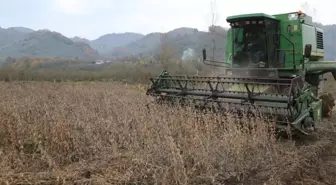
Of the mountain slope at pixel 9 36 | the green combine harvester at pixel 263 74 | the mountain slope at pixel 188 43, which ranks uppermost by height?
the mountain slope at pixel 9 36

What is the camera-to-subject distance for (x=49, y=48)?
76.9m

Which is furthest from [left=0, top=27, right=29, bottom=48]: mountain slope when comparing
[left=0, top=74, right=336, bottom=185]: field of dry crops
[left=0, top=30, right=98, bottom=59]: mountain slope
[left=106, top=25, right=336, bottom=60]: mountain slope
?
[left=0, top=74, right=336, bottom=185]: field of dry crops

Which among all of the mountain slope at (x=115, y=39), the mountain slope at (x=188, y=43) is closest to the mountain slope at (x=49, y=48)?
the mountain slope at (x=188, y=43)

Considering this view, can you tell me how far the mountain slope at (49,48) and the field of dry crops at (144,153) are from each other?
73032 millimetres

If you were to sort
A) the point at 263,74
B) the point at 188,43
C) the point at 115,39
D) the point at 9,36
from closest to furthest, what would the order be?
the point at 263,74, the point at 188,43, the point at 9,36, the point at 115,39

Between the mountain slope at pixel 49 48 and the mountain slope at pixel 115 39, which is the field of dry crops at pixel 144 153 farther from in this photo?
the mountain slope at pixel 115 39

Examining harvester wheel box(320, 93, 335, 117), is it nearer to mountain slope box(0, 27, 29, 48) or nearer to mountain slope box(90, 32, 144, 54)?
mountain slope box(0, 27, 29, 48)

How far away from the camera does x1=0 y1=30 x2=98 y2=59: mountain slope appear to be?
74750 millimetres

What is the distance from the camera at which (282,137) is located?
5.10 metres

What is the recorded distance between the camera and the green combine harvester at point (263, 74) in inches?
196

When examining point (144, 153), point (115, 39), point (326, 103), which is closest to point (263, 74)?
point (326, 103)

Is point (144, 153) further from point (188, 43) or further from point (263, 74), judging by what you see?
point (188, 43)

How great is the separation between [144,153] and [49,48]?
79.7 metres

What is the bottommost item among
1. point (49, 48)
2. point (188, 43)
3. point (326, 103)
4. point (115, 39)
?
point (326, 103)
